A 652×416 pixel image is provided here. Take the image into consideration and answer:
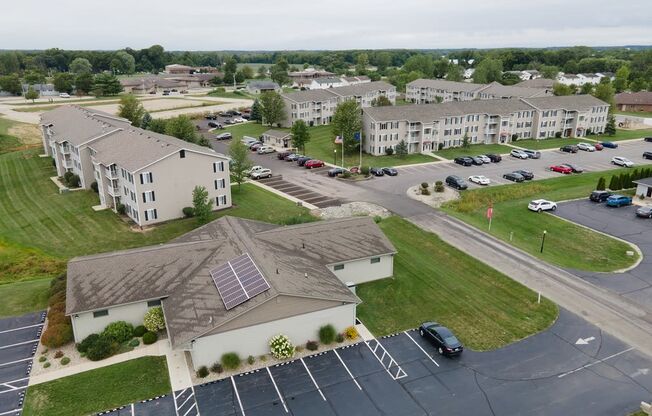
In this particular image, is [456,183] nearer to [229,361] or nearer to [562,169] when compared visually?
[562,169]

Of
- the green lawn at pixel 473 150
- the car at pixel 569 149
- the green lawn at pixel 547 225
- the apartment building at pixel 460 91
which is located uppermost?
the apartment building at pixel 460 91

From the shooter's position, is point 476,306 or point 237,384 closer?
point 237,384

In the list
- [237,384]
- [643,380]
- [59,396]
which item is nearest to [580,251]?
[643,380]

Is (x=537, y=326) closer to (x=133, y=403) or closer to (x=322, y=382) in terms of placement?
(x=322, y=382)

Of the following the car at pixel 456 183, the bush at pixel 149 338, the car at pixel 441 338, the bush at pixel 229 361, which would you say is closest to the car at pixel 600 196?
the car at pixel 456 183

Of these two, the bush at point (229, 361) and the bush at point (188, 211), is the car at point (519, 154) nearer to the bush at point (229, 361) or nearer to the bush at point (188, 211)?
the bush at point (188, 211)

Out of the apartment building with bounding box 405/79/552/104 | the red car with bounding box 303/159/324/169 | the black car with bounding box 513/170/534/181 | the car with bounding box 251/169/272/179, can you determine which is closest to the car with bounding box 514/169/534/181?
the black car with bounding box 513/170/534/181

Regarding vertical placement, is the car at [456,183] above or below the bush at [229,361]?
above
